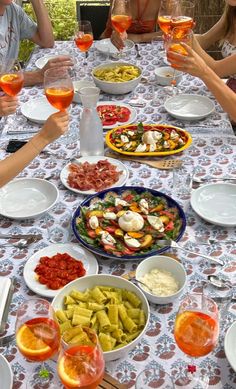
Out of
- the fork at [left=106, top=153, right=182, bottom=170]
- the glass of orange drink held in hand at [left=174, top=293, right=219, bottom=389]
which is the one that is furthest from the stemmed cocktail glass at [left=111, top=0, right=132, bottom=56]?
the glass of orange drink held in hand at [left=174, top=293, right=219, bottom=389]

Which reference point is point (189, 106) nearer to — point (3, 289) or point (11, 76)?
point (11, 76)

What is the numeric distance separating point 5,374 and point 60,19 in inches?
162

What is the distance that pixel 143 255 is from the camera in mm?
1363

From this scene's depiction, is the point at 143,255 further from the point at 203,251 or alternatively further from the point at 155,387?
the point at 155,387

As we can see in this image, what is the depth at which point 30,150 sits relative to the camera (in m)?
1.60

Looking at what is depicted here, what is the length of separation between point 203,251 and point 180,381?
0.44 m

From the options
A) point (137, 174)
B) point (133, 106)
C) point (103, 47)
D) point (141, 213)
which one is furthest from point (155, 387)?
point (103, 47)

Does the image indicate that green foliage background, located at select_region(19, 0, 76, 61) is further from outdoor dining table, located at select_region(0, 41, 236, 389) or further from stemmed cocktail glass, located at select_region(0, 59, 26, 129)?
stemmed cocktail glass, located at select_region(0, 59, 26, 129)

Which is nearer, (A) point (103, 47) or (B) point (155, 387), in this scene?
(B) point (155, 387)

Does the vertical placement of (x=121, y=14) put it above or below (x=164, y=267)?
above

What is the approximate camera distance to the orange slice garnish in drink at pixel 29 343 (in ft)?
3.26

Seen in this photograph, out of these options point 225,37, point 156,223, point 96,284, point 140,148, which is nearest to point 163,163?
point 140,148

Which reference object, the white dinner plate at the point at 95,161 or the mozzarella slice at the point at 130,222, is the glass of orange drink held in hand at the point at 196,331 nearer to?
the mozzarella slice at the point at 130,222

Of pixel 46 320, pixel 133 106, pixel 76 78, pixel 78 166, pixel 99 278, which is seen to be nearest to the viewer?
pixel 46 320
